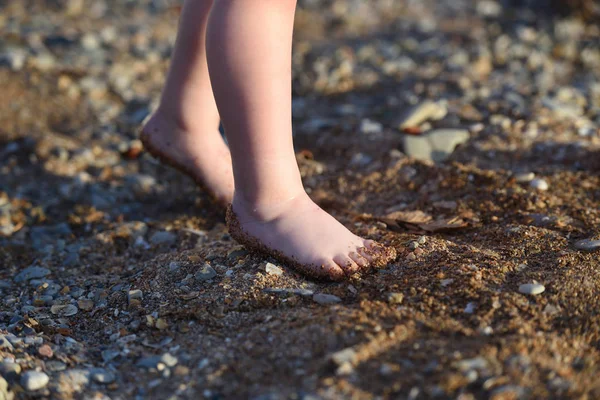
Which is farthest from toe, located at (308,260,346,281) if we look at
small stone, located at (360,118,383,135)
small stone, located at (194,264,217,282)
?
small stone, located at (360,118,383,135)

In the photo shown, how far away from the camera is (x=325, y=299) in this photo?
6.15ft

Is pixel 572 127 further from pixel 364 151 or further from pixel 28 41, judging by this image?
pixel 28 41

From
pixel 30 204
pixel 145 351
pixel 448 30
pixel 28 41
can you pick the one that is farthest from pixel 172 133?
pixel 448 30

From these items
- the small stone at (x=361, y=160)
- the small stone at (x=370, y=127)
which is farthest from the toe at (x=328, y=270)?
the small stone at (x=370, y=127)

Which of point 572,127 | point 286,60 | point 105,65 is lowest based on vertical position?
point 572,127

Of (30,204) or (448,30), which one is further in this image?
(448,30)

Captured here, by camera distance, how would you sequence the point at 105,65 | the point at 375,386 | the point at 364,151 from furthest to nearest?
1. the point at 105,65
2. the point at 364,151
3. the point at 375,386

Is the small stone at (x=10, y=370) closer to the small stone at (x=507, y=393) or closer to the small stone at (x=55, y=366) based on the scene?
the small stone at (x=55, y=366)

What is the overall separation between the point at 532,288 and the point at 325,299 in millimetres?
556

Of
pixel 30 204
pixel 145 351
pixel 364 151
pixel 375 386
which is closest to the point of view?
pixel 375 386

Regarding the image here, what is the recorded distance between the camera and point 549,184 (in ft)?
8.68

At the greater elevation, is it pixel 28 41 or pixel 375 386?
pixel 28 41

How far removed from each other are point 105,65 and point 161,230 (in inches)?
76.6

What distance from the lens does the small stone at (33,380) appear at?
1583 mm
